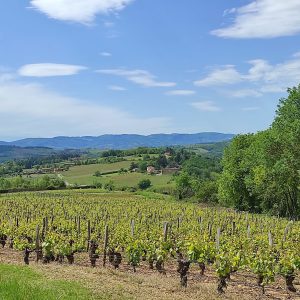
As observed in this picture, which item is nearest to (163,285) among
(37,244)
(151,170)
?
(37,244)

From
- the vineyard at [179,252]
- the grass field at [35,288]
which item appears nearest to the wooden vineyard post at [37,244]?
the vineyard at [179,252]

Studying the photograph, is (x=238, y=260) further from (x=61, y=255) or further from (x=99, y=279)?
(x=61, y=255)

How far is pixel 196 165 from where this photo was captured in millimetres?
148375

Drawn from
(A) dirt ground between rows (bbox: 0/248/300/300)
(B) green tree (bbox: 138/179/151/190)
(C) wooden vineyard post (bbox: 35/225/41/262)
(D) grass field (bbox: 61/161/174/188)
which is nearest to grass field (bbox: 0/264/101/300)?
(A) dirt ground between rows (bbox: 0/248/300/300)

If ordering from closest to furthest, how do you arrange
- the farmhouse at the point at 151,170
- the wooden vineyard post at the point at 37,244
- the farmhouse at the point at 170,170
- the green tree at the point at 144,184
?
the wooden vineyard post at the point at 37,244, the green tree at the point at 144,184, the farmhouse at the point at 151,170, the farmhouse at the point at 170,170

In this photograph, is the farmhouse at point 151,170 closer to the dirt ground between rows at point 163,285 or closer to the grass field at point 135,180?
the grass field at point 135,180

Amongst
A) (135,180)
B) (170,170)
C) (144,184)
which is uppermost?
(170,170)

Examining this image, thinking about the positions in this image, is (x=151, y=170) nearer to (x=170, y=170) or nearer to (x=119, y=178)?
(x=170, y=170)

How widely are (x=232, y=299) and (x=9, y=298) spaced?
6.77m

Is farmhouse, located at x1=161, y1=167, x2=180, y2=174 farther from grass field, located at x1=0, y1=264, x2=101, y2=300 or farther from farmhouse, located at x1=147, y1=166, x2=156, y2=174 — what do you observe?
grass field, located at x1=0, y1=264, x2=101, y2=300

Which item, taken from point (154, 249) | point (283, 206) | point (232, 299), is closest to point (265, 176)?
point (283, 206)

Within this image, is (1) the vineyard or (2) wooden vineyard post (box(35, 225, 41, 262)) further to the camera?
(2) wooden vineyard post (box(35, 225, 41, 262))

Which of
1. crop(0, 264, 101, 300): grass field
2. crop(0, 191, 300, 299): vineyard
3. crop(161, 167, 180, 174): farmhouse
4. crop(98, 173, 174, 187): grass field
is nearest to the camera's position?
crop(0, 264, 101, 300): grass field

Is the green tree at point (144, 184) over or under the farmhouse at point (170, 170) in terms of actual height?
under
